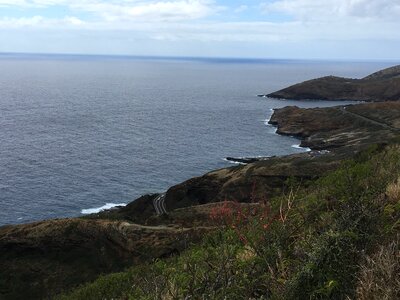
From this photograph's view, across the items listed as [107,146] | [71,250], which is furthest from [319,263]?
[107,146]

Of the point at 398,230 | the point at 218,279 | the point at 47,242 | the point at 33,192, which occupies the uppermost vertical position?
the point at 398,230

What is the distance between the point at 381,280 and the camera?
5492 millimetres

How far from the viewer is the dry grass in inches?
210

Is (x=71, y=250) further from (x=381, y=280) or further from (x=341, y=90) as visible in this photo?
(x=341, y=90)

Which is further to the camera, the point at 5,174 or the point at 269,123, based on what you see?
the point at 269,123

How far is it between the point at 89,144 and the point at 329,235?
91.5m

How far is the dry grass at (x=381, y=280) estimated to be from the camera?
210 inches

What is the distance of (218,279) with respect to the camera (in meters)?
7.01

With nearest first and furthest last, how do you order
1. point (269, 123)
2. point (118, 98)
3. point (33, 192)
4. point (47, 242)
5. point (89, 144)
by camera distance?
point (47, 242)
point (33, 192)
point (89, 144)
point (269, 123)
point (118, 98)

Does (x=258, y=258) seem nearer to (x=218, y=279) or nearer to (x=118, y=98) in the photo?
(x=218, y=279)

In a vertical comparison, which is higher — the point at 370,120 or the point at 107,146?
the point at 370,120

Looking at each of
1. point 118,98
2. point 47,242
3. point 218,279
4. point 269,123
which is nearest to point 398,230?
point 218,279

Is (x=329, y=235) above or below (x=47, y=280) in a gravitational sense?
above

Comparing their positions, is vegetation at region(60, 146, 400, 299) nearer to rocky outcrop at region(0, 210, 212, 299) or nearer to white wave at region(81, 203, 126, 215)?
rocky outcrop at region(0, 210, 212, 299)
